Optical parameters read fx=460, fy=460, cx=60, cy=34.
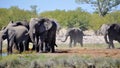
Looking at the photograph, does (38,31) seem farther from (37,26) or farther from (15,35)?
(15,35)

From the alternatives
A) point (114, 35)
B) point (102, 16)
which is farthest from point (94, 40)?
point (102, 16)

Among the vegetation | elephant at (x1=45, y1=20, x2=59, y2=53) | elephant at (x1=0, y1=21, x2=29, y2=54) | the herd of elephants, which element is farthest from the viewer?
elephant at (x1=45, y1=20, x2=59, y2=53)

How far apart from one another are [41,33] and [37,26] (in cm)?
53

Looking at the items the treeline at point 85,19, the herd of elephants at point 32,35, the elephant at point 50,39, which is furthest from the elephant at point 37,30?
the treeline at point 85,19

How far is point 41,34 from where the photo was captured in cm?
2689

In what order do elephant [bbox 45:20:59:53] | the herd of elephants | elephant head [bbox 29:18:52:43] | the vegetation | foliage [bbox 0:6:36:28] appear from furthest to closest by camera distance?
1. foliage [bbox 0:6:36:28]
2. elephant [bbox 45:20:59:53]
3. elephant head [bbox 29:18:52:43]
4. the herd of elephants
5. the vegetation

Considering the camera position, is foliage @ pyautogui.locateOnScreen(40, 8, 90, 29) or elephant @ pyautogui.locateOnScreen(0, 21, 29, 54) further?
foliage @ pyautogui.locateOnScreen(40, 8, 90, 29)

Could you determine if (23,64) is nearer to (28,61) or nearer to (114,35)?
(28,61)

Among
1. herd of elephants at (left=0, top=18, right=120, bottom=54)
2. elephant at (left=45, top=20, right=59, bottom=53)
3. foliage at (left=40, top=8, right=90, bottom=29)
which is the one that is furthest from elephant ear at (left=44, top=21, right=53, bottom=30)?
foliage at (left=40, top=8, right=90, bottom=29)

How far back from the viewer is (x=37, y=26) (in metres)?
26.6

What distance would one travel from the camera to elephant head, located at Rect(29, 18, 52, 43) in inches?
1035

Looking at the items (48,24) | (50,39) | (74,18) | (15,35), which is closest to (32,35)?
(15,35)

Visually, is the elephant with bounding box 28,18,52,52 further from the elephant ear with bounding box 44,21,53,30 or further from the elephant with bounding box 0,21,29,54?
the elephant with bounding box 0,21,29,54

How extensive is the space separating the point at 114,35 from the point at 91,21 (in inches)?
1883
